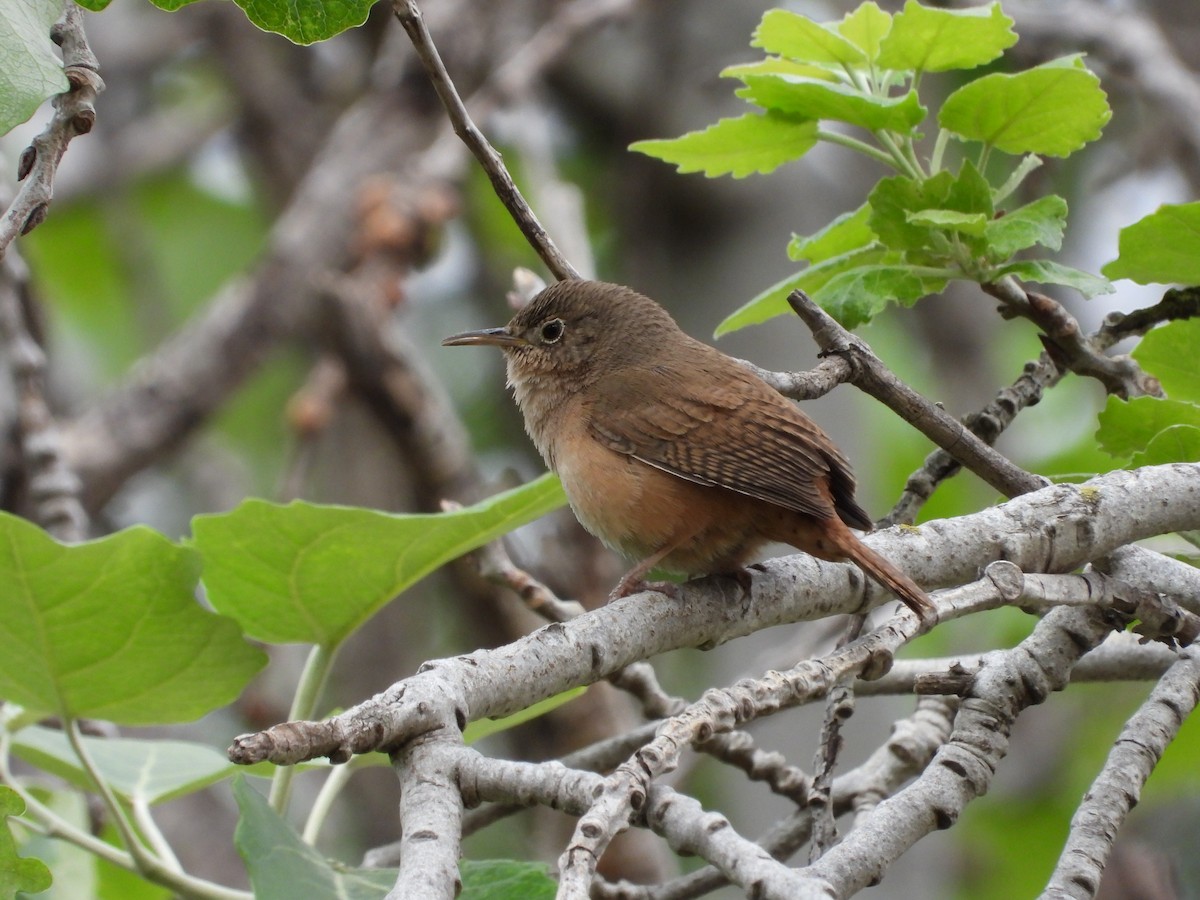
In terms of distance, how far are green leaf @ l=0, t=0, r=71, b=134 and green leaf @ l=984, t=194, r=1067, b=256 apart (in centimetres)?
170

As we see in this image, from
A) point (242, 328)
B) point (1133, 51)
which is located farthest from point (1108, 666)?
point (242, 328)

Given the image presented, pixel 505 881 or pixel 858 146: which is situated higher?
pixel 858 146

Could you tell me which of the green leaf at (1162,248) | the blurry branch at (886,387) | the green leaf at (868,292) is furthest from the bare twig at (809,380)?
the green leaf at (1162,248)

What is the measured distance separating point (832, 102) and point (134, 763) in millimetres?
2142

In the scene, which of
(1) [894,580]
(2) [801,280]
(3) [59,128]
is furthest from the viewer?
(2) [801,280]

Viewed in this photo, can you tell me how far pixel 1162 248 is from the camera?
267 centimetres

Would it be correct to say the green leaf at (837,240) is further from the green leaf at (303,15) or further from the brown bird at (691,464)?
the green leaf at (303,15)

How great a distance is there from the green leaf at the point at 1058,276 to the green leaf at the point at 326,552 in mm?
1039

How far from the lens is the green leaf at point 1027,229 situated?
2.60 m

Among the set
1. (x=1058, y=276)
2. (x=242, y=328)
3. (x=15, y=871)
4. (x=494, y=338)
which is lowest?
(x=15, y=871)

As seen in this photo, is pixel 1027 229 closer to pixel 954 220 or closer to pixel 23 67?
pixel 954 220

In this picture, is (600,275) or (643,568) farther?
(600,275)

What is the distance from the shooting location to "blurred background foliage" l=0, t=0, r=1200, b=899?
6027 mm

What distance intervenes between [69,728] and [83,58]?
133 cm
